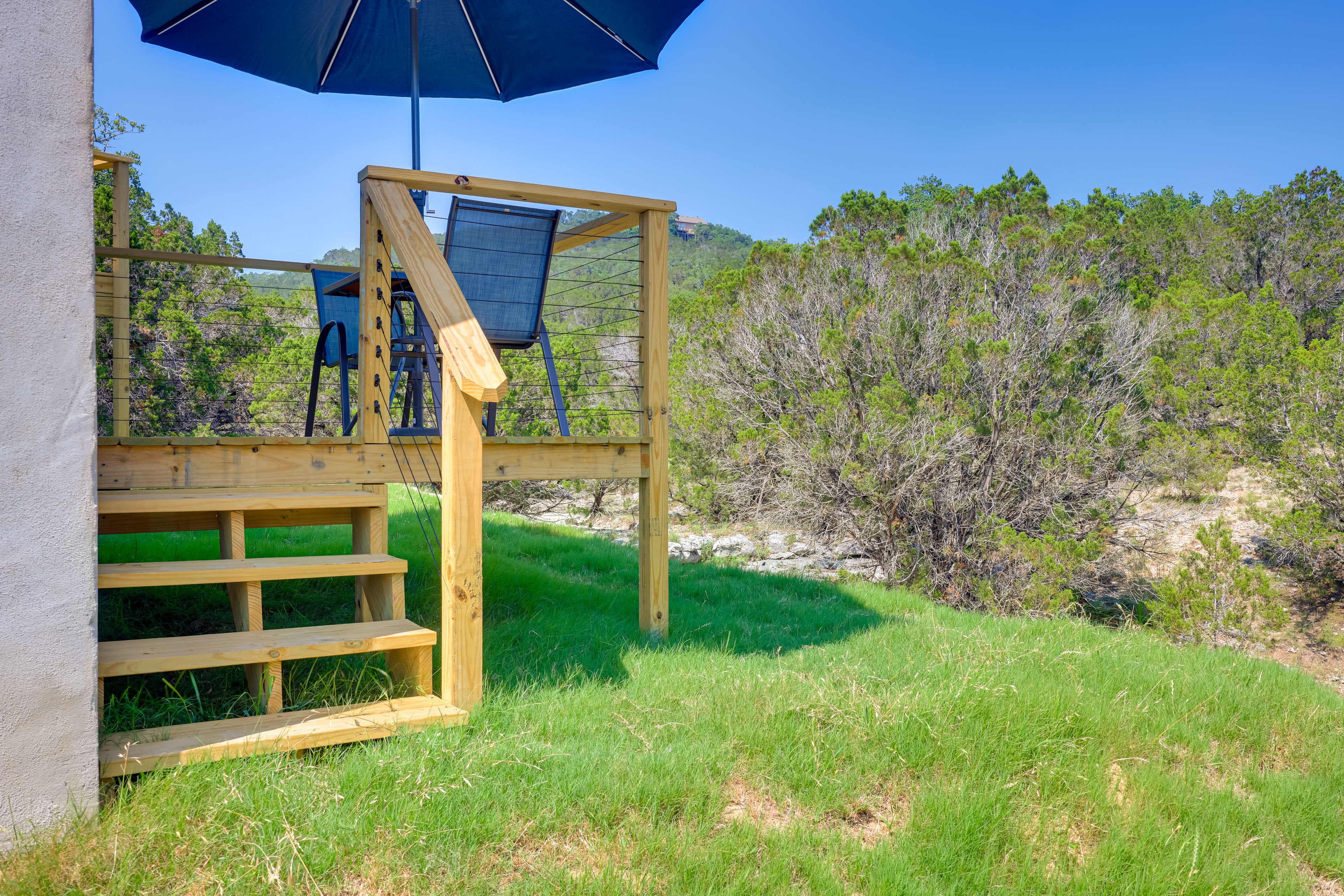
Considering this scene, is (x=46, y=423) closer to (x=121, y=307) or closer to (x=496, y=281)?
(x=496, y=281)

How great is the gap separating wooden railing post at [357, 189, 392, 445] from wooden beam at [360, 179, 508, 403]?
0.06m

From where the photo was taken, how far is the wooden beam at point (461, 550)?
2.27 meters

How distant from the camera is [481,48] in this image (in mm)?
4953

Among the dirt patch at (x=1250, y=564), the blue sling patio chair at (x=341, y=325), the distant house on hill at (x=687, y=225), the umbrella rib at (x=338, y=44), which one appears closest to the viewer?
the blue sling patio chair at (x=341, y=325)

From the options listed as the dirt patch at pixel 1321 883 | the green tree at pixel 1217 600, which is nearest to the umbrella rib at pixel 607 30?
the dirt patch at pixel 1321 883

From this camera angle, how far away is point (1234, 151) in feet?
83.2

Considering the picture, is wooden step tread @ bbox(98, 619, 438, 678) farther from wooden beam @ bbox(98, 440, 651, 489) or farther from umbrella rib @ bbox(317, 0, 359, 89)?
umbrella rib @ bbox(317, 0, 359, 89)

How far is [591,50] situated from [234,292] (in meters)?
7.24

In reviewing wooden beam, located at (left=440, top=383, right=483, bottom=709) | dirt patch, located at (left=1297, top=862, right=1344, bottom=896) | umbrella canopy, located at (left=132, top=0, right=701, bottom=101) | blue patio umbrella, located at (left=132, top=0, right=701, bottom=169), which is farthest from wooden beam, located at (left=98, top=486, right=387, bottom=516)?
dirt patch, located at (left=1297, top=862, right=1344, bottom=896)

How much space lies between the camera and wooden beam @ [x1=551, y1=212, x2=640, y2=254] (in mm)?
3689

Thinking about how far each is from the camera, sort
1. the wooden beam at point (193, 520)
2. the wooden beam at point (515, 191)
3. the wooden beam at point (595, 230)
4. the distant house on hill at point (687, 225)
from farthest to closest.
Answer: the distant house on hill at point (687, 225), the wooden beam at point (595, 230), the wooden beam at point (515, 191), the wooden beam at point (193, 520)

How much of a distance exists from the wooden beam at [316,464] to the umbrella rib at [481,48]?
114 inches

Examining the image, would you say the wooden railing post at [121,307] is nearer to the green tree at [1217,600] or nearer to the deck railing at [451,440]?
the deck railing at [451,440]

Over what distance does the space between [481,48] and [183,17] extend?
158 cm
